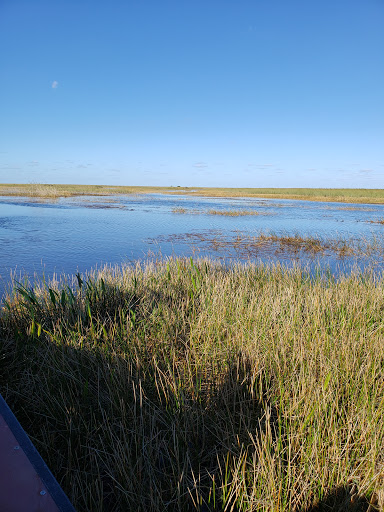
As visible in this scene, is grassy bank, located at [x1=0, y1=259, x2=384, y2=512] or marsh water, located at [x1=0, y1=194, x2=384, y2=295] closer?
grassy bank, located at [x1=0, y1=259, x2=384, y2=512]

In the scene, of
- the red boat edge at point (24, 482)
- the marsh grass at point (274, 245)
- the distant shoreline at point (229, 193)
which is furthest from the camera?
the distant shoreline at point (229, 193)

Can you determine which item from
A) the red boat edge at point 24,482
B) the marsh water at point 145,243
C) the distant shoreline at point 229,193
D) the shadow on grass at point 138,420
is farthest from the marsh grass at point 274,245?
the distant shoreline at point 229,193

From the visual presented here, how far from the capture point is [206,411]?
2.76m

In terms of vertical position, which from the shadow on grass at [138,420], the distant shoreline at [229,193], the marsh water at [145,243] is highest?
the distant shoreline at [229,193]

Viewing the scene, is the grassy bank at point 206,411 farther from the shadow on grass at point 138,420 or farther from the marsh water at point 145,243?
the marsh water at point 145,243

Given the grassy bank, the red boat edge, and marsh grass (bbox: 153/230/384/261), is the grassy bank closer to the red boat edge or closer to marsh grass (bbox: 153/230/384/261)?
the red boat edge

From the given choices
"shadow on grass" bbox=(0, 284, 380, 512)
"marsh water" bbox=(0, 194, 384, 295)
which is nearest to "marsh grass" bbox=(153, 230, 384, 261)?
"marsh water" bbox=(0, 194, 384, 295)

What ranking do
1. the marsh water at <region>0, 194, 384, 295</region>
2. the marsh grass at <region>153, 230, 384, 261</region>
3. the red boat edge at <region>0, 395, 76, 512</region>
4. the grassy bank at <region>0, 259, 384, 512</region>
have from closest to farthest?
1. the red boat edge at <region>0, 395, 76, 512</region>
2. the grassy bank at <region>0, 259, 384, 512</region>
3. the marsh water at <region>0, 194, 384, 295</region>
4. the marsh grass at <region>153, 230, 384, 261</region>

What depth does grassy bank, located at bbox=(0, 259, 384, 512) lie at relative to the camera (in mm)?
1983

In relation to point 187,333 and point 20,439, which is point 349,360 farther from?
point 20,439

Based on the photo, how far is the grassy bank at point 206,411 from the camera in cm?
198

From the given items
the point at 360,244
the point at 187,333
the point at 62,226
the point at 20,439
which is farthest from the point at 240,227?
the point at 20,439

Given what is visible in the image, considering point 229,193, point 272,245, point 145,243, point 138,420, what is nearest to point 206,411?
point 138,420

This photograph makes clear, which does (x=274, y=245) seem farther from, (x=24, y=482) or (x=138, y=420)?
(x=24, y=482)
